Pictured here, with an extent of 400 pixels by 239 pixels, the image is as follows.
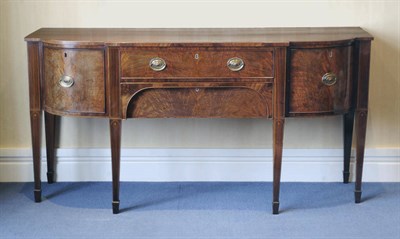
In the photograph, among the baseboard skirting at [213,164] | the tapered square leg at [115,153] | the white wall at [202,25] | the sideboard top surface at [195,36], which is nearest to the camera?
the sideboard top surface at [195,36]

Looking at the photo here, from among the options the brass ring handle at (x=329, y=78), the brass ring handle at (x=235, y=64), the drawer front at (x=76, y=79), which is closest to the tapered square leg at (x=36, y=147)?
the drawer front at (x=76, y=79)

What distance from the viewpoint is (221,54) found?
3299mm

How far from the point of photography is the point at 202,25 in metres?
3.76

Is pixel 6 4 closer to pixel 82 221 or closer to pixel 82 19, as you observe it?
pixel 82 19

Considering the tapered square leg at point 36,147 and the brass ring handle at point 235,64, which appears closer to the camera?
the brass ring handle at point 235,64

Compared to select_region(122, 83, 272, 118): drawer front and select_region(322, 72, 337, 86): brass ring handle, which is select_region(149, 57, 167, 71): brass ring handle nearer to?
select_region(122, 83, 272, 118): drawer front

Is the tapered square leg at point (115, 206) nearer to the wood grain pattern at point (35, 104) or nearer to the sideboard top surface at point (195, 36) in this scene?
the wood grain pattern at point (35, 104)

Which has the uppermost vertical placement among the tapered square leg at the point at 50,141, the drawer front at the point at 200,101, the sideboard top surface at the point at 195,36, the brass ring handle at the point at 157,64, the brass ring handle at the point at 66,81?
the sideboard top surface at the point at 195,36

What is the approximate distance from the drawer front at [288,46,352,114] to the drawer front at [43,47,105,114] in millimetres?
775

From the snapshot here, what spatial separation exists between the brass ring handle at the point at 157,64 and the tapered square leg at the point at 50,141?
0.73 metres

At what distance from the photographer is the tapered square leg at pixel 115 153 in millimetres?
3387

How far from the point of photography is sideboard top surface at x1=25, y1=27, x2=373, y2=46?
10.8ft

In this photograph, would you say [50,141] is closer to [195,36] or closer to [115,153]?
[115,153]

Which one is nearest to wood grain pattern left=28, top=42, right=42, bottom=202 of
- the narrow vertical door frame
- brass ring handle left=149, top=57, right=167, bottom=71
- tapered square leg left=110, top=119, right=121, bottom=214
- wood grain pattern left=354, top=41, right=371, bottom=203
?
tapered square leg left=110, top=119, right=121, bottom=214
